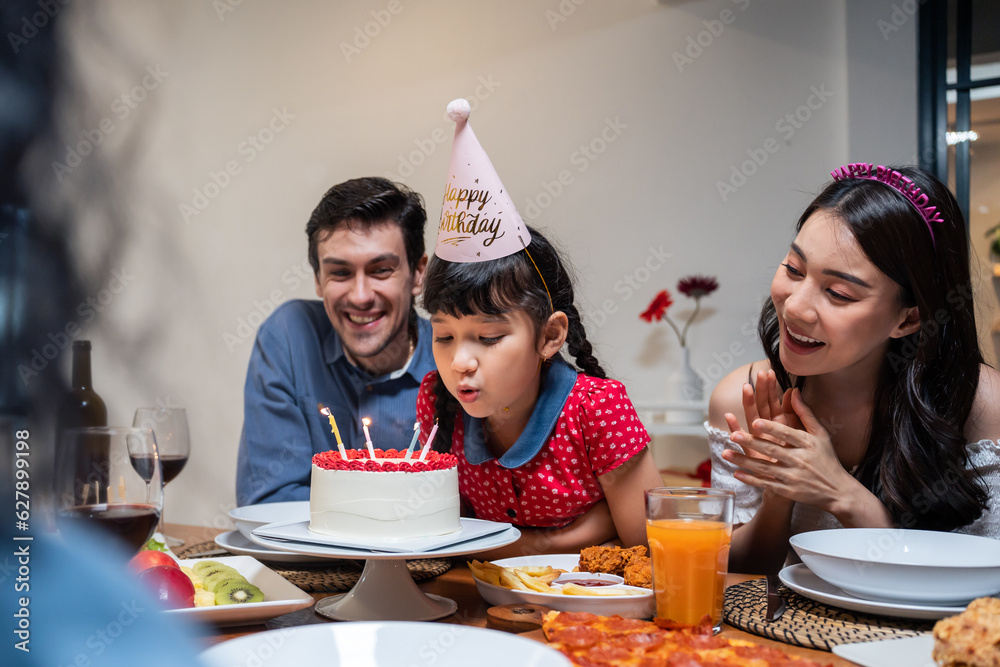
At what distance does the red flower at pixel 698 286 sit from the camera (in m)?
2.95

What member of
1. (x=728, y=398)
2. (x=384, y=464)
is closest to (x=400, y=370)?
(x=728, y=398)

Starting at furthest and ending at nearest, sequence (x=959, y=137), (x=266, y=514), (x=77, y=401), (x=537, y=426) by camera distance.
A: (x=959, y=137), (x=537, y=426), (x=266, y=514), (x=77, y=401)

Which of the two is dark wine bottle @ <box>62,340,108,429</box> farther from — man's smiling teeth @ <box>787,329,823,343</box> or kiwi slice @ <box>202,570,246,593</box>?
man's smiling teeth @ <box>787,329,823,343</box>

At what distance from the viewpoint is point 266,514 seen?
3.91 ft

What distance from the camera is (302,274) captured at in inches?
138

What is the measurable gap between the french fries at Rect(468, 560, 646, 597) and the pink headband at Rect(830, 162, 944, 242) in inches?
29.4

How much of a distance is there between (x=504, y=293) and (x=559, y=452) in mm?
292

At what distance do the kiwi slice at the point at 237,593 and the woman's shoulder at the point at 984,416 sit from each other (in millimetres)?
1140

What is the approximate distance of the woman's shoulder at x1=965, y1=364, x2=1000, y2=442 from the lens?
50.5 inches

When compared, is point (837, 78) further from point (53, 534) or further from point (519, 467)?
point (53, 534)

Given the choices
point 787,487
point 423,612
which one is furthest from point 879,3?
point 423,612

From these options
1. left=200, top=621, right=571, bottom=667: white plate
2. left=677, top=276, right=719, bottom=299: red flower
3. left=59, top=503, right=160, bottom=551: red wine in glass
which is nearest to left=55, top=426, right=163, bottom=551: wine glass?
left=59, top=503, right=160, bottom=551: red wine in glass

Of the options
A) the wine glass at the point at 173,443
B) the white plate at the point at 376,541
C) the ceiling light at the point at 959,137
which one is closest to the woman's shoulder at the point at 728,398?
the white plate at the point at 376,541

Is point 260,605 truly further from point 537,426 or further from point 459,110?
point 459,110
